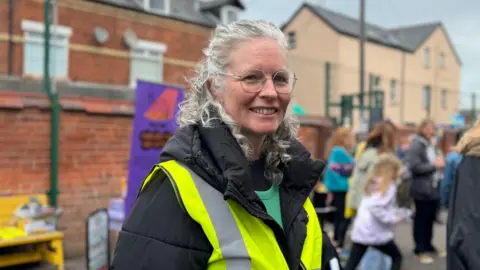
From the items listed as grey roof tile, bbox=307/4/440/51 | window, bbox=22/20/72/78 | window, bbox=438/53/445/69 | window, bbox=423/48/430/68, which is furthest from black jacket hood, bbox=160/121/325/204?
window, bbox=438/53/445/69

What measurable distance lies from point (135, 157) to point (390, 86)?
30.3 meters

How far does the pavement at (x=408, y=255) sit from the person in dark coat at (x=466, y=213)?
12.3 ft

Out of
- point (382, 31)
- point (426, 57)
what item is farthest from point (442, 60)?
point (382, 31)

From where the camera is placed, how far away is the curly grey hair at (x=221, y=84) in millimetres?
1448

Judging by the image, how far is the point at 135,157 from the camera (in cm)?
415

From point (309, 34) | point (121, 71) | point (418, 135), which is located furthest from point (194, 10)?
point (418, 135)

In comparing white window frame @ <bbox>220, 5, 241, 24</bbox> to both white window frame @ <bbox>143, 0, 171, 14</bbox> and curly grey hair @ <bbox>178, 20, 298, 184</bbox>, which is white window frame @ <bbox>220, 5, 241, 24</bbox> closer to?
white window frame @ <bbox>143, 0, 171, 14</bbox>

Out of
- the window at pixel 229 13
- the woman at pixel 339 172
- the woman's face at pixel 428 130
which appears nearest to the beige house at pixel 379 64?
the window at pixel 229 13

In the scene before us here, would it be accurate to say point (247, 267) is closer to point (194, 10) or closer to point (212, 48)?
point (212, 48)

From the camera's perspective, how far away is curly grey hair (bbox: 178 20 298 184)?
1448 mm

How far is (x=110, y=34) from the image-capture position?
54.3 feet

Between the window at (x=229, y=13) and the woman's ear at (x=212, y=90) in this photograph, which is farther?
the window at (x=229, y=13)

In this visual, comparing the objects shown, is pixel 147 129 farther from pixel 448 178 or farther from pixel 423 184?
pixel 448 178

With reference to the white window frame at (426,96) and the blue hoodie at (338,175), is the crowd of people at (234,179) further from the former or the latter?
the white window frame at (426,96)
